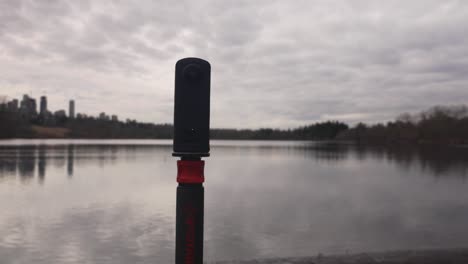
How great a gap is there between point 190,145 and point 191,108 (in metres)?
0.24

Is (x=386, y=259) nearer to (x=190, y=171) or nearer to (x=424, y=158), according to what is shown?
(x=190, y=171)

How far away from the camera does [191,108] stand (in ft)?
8.32

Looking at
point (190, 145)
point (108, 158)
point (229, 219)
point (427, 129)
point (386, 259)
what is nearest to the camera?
point (190, 145)

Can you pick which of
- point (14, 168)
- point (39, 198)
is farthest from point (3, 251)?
point (14, 168)

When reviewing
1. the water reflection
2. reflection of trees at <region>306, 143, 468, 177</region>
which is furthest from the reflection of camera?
reflection of trees at <region>306, 143, 468, 177</region>

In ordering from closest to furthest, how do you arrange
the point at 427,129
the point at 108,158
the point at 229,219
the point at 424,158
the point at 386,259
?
the point at 386,259 → the point at 229,219 → the point at 108,158 → the point at 424,158 → the point at 427,129

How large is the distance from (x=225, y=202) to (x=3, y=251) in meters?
8.52

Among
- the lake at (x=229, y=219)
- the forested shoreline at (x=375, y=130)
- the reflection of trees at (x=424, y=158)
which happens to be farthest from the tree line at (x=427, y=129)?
the lake at (x=229, y=219)

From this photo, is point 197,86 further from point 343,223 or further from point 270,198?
point 270,198

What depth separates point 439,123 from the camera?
140750 millimetres

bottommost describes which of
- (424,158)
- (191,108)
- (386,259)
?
(424,158)

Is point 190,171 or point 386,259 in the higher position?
point 190,171

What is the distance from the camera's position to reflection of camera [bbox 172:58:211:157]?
2525 mm

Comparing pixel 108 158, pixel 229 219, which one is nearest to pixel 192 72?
pixel 229 219
